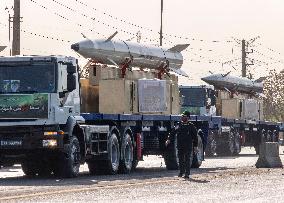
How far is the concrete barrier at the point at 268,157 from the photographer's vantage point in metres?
31.0

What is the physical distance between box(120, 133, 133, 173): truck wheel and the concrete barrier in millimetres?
4894

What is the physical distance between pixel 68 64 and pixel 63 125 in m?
1.46

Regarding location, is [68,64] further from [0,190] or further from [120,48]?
[120,48]

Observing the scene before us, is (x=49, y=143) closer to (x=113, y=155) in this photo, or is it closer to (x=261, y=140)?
(x=113, y=155)

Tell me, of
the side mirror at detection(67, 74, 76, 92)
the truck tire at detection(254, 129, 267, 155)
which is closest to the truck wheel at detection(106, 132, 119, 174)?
the side mirror at detection(67, 74, 76, 92)

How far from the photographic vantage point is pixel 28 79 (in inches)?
930

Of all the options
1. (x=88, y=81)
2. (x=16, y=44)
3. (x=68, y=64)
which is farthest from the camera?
(x=16, y=44)

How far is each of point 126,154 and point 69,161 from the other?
3.93m

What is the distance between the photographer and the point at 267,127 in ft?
173

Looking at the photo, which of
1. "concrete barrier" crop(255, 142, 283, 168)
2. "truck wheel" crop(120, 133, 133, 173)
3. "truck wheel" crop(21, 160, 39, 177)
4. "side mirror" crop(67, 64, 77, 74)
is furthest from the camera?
"concrete barrier" crop(255, 142, 283, 168)

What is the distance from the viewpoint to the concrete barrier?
30953mm

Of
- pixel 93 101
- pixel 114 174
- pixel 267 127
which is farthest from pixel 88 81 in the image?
pixel 267 127

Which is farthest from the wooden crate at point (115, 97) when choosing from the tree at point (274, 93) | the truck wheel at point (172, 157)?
the tree at point (274, 93)

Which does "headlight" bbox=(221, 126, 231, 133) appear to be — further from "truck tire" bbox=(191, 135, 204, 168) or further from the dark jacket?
the dark jacket
